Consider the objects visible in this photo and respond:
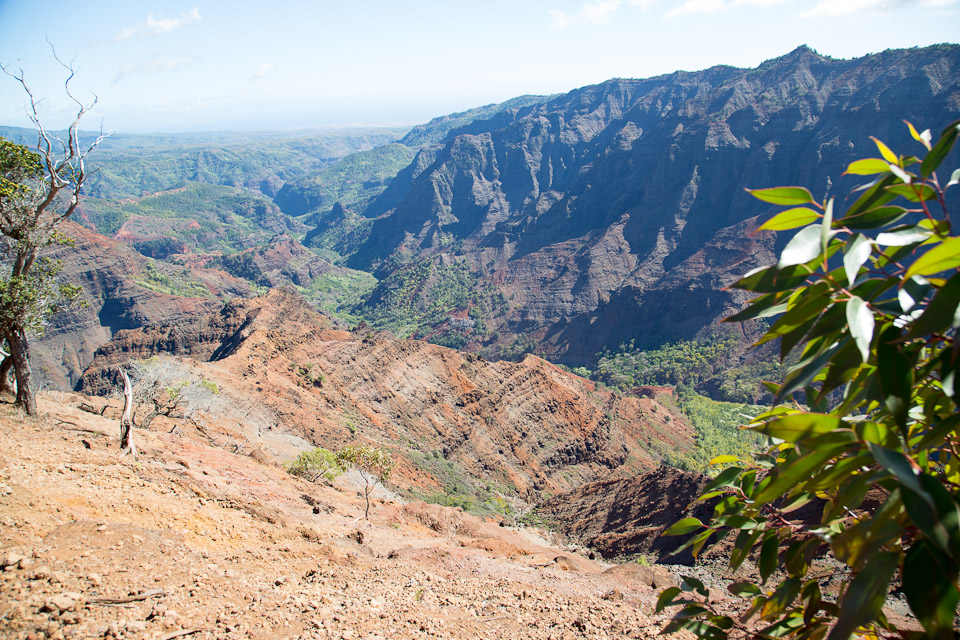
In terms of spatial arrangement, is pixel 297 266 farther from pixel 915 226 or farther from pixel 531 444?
pixel 915 226

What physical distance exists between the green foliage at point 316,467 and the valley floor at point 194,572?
7.67 m

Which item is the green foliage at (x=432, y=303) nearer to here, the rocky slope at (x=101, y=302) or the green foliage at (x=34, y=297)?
the rocky slope at (x=101, y=302)

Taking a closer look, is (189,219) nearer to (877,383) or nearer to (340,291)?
(340,291)

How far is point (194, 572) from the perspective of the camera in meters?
5.75

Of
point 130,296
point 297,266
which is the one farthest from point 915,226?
point 297,266

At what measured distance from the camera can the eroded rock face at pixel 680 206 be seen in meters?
78.6

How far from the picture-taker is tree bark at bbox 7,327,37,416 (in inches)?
402

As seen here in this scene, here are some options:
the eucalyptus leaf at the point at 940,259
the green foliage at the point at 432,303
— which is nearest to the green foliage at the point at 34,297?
the eucalyptus leaf at the point at 940,259

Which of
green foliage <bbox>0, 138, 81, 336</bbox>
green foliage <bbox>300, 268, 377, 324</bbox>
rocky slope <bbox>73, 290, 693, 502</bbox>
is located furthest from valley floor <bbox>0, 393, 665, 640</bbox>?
green foliage <bbox>300, 268, 377, 324</bbox>

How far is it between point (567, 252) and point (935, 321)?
10839cm

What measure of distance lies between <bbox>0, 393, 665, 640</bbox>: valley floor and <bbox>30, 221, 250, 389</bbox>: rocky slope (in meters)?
61.3

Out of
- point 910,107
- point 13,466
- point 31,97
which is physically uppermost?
point 910,107

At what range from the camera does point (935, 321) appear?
1398mm

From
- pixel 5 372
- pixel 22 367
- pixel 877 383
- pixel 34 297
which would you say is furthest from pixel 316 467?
pixel 877 383
